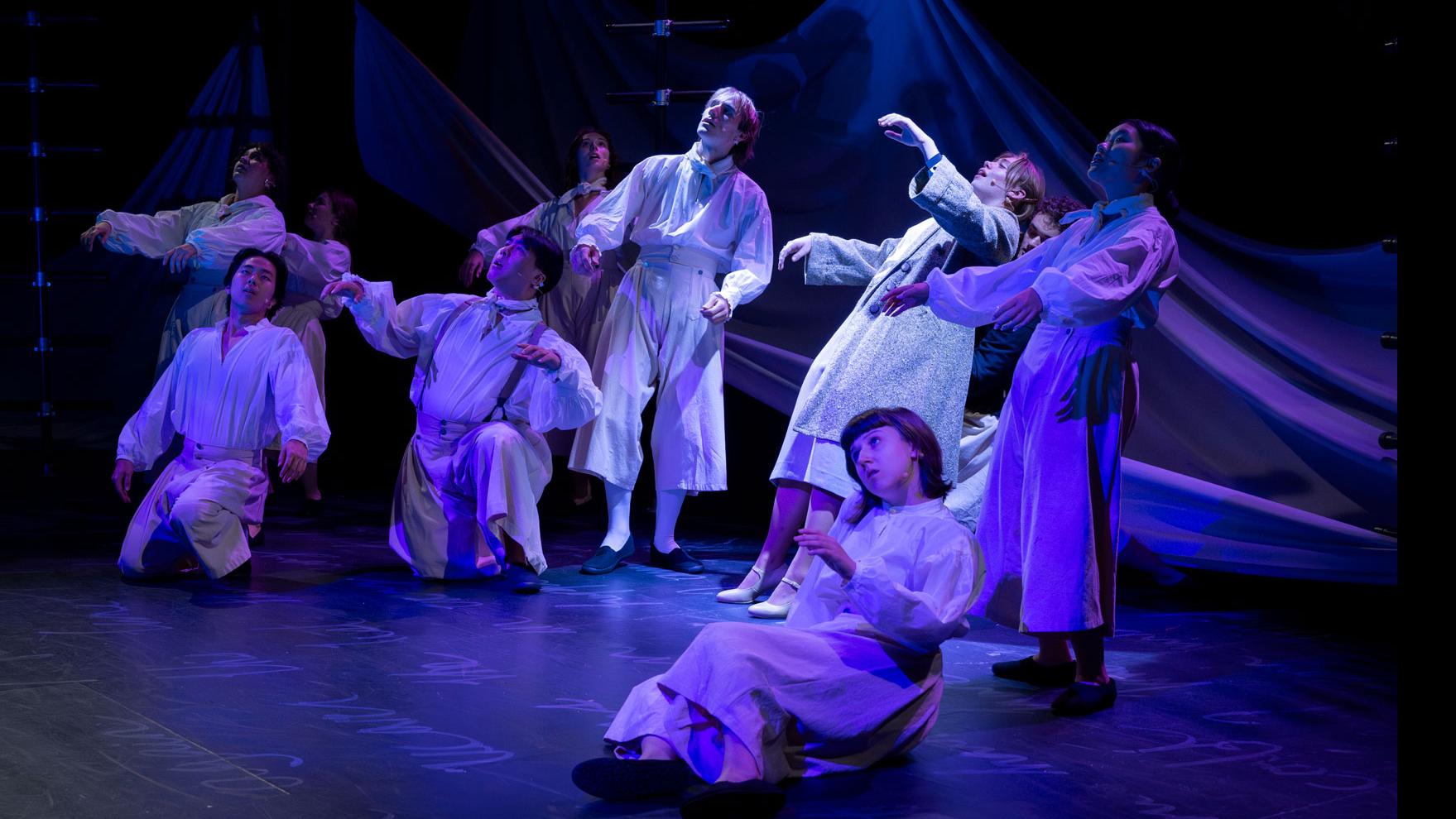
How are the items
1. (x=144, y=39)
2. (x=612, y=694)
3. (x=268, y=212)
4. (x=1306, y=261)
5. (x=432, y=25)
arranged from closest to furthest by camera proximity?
(x=612, y=694)
(x=1306, y=261)
(x=268, y=212)
(x=432, y=25)
(x=144, y=39)

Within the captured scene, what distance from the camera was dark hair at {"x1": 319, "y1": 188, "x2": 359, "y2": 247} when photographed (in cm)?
602

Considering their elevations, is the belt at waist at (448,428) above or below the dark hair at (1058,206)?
below

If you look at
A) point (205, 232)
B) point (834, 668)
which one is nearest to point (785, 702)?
point (834, 668)

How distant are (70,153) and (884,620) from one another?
559cm

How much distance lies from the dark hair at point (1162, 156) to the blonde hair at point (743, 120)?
5.91 feet

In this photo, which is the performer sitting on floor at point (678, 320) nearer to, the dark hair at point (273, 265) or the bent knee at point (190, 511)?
the dark hair at point (273, 265)

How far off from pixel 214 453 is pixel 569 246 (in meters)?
1.60

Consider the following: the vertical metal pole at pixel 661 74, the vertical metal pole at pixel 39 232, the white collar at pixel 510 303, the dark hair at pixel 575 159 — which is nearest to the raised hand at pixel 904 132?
the white collar at pixel 510 303

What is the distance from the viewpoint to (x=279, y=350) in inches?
176

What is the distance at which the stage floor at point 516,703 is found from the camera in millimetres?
2318

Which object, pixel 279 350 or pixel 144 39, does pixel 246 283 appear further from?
pixel 144 39

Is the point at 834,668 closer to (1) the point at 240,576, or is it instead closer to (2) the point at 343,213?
(1) the point at 240,576

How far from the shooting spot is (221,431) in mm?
4445

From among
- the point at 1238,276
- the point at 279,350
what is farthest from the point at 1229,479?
the point at 279,350
